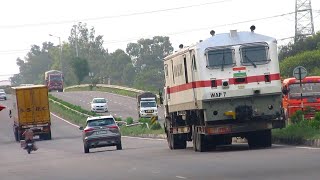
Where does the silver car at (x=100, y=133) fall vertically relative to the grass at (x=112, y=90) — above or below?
below

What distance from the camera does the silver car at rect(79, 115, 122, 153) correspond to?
43.8 metres

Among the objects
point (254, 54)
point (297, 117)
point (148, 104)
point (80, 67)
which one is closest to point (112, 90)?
point (80, 67)

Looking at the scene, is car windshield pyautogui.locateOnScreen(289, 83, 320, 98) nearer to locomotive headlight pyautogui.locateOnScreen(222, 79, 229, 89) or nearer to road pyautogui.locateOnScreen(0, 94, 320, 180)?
road pyautogui.locateOnScreen(0, 94, 320, 180)

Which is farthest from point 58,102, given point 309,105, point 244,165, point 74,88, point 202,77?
point 244,165

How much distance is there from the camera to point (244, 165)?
965 inches

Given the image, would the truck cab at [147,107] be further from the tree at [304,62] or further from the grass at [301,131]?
the grass at [301,131]

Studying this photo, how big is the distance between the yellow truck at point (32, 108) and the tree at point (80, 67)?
98.3 meters

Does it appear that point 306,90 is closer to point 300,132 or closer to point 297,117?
point 297,117

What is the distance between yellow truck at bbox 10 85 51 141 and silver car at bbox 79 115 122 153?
71.3 ft

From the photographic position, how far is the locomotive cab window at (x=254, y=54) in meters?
32.2

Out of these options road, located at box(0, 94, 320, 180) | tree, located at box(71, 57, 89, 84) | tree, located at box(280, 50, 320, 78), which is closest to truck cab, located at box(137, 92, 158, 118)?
tree, located at box(280, 50, 320, 78)

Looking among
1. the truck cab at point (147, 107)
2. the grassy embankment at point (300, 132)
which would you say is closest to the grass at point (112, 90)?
the truck cab at point (147, 107)

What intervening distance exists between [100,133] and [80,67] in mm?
124355

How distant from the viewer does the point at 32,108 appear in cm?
6612
